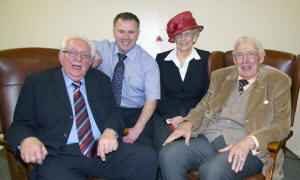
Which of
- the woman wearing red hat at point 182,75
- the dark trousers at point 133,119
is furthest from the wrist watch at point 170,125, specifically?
the dark trousers at point 133,119

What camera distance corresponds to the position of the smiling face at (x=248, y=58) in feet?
5.51

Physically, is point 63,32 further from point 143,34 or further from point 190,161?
point 190,161

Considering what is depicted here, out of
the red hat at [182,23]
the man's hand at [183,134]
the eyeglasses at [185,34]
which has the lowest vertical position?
the man's hand at [183,134]

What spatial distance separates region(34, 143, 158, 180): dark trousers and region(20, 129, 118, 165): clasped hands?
0.10 metres

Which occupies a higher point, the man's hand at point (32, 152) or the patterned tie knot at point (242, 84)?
the patterned tie knot at point (242, 84)

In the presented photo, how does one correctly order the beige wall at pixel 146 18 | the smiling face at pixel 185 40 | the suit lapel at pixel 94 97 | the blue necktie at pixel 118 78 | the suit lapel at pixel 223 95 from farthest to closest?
the beige wall at pixel 146 18 → the smiling face at pixel 185 40 → the blue necktie at pixel 118 78 → the suit lapel at pixel 223 95 → the suit lapel at pixel 94 97

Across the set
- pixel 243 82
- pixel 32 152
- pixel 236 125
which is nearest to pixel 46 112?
pixel 32 152

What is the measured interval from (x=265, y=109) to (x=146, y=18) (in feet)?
5.58

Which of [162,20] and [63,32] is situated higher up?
[162,20]

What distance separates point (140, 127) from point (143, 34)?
4.17 feet

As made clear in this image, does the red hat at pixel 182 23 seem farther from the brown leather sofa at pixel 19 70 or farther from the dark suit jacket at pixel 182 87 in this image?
the brown leather sofa at pixel 19 70

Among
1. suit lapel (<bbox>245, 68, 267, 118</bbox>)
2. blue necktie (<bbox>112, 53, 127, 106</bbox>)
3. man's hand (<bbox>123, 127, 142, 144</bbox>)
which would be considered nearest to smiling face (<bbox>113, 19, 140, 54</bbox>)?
blue necktie (<bbox>112, 53, 127, 106</bbox>)

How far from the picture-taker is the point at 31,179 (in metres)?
1.36

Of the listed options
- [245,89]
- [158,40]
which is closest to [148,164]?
[245,89]
